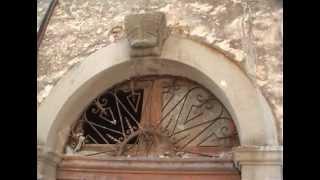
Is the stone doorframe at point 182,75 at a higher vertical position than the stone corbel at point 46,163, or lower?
higher

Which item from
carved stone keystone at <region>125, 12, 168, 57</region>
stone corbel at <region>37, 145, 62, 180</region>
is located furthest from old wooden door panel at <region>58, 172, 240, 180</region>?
carved stone keystone at <region>125, 12, 168, 57</region>

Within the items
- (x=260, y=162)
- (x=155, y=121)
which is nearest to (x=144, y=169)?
(x=155, y=121)

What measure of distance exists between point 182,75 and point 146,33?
0.50 meters

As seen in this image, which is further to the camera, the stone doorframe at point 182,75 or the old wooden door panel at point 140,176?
the old wooden door panel at point 140,176

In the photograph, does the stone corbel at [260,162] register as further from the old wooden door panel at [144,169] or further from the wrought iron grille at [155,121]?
the wrought iron grille at [155,121]

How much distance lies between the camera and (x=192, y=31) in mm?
4551

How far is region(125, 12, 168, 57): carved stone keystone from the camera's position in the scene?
452 cm

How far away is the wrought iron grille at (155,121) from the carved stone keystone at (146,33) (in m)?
0.36

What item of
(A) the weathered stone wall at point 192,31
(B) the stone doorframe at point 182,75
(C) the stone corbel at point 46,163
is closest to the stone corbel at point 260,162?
(B) the stone doorframe at point 182,75

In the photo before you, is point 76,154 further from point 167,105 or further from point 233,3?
point 233,3

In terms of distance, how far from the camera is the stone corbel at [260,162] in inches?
153

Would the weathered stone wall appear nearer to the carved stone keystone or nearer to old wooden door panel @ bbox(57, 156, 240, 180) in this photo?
the carved stone keystone
